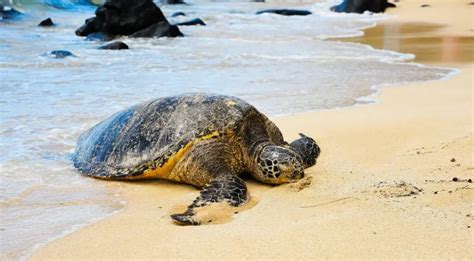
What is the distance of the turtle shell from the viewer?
368 cm

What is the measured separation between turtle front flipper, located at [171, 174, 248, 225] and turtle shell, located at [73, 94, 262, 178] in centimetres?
36

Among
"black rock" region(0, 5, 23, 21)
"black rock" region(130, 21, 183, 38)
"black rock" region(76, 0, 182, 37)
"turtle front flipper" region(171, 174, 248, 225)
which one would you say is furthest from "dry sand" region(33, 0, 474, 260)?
"black rock" region(0, 5, 23, 21)

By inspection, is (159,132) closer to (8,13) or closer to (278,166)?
(278,166)

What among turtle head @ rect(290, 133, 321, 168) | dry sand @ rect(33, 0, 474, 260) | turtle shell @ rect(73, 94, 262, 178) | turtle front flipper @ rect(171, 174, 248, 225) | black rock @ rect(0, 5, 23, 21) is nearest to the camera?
dry sand @ rect(33, 0, 474, 260)

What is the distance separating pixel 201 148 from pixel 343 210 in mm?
1061

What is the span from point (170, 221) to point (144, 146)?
0.91m

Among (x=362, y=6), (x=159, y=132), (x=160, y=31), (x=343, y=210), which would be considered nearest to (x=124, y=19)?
(x=160, y=31)

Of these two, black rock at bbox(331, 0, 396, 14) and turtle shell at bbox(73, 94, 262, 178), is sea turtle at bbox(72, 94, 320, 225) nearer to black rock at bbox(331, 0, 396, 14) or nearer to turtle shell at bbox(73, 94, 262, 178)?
turtle shell at bbox(73, 94, 262, 178)

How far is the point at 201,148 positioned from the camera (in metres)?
3.64

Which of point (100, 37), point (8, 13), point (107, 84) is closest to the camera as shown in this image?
point (107, 84)

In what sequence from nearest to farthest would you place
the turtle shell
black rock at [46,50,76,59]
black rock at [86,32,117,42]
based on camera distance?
the turtle shell → black rock at [46,50,76,59] → black rock at [86,32,117,42]

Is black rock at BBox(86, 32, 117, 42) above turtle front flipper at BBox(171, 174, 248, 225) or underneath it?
above

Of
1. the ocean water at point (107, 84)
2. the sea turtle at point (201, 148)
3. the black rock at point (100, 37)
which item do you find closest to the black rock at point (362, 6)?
the ocean water at point (107, 84)

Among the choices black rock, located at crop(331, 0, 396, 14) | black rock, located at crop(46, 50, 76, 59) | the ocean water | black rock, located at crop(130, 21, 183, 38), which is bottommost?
the ocean water
